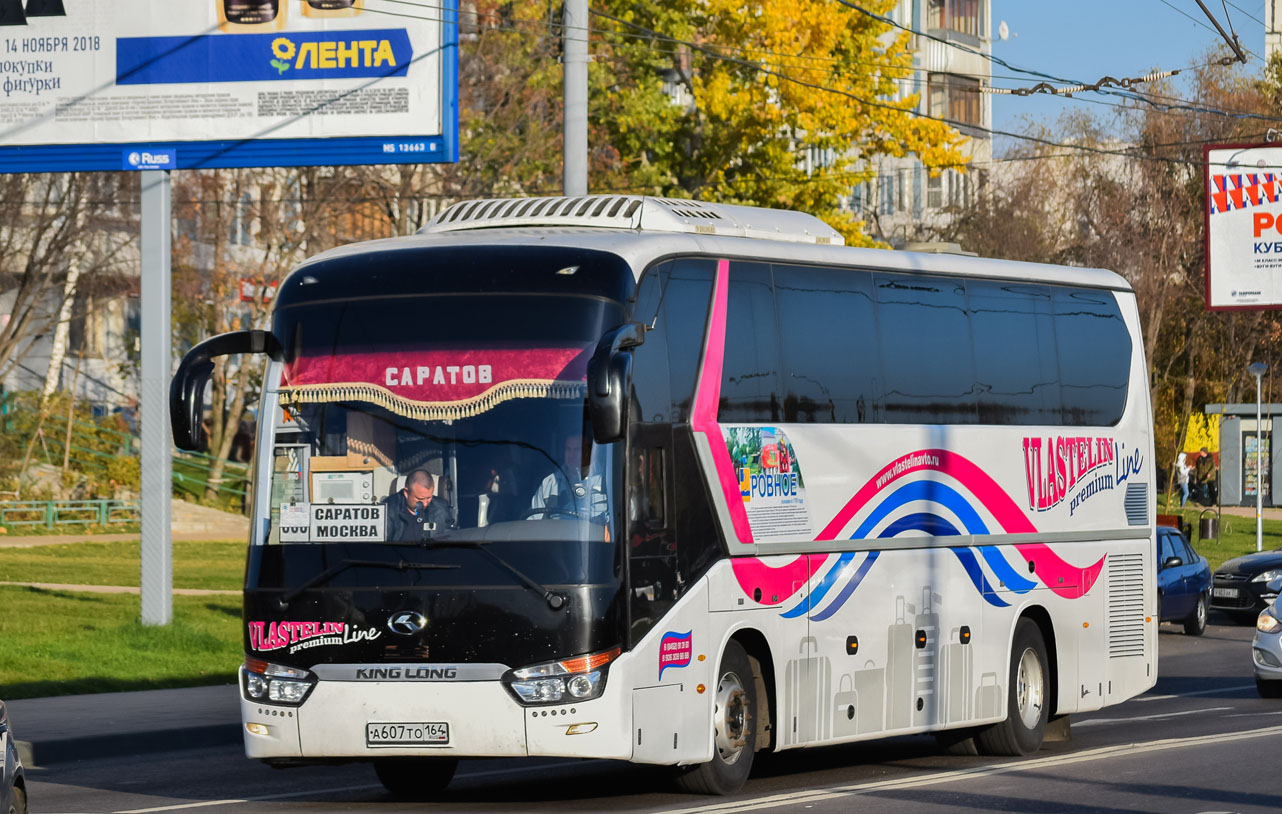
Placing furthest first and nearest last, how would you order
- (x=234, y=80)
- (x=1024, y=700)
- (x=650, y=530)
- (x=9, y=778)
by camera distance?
(x=234, y=80) < (x=1024, y=700) < (x=650, y=530) < (x=9, y=778)

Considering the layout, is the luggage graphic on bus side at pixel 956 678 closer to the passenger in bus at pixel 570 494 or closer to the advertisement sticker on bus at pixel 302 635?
the passenger in bus at pixel 570 494

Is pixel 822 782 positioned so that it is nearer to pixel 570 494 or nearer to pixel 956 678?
pixel 956 678

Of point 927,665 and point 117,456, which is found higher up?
point 117,456

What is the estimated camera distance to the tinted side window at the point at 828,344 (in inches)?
520

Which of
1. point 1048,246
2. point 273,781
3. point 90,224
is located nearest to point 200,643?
point 273,781

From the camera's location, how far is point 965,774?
13.7m

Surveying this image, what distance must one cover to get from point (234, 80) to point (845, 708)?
Result: 12.3 metres

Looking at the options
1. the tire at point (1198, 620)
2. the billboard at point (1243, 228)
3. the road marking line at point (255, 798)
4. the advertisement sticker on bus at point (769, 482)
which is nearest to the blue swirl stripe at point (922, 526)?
the advertisement sticker on bus at point (769, 482)

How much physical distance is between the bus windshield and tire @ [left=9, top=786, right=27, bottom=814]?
112 inches

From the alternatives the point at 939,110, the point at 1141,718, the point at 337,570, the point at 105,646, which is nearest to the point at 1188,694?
the point at 1141,718

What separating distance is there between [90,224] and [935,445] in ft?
103

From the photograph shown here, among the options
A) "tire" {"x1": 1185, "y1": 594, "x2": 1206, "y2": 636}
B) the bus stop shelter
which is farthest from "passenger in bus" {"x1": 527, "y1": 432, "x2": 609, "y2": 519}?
the bus stop shelter

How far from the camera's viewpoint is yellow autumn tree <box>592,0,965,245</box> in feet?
130

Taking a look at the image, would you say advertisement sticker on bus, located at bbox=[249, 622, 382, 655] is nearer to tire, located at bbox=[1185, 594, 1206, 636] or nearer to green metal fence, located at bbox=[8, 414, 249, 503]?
tire, located at bbox=[1185, 594, 1206, 636]
